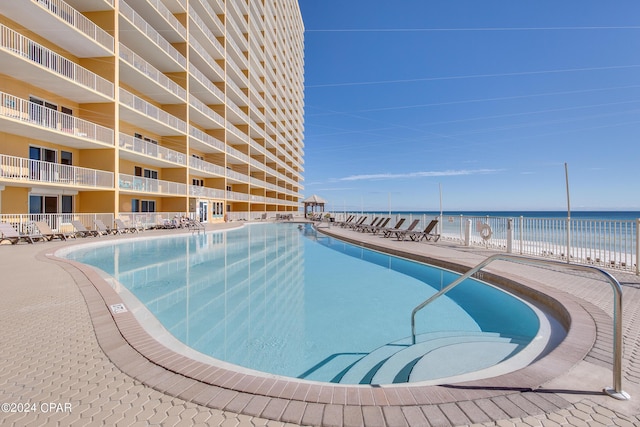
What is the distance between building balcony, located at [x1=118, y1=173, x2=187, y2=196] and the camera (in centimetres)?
1642

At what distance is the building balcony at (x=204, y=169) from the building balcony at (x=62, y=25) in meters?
8.74

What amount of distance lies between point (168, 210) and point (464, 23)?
22.6 metres

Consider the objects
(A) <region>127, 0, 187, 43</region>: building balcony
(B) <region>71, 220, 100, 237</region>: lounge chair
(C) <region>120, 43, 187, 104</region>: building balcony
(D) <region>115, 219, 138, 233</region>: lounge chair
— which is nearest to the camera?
(B) <region>71, 220, 100, 237</region>: lounge chair

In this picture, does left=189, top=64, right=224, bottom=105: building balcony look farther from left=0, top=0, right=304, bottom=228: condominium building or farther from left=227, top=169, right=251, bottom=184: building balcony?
left=227, top=169, right=251, bottom=184: building balcony

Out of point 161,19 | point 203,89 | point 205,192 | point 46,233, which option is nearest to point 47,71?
point 46,233

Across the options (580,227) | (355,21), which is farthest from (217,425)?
(355,21)

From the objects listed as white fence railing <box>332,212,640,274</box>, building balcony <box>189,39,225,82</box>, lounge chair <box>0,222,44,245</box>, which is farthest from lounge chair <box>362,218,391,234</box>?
building balcony <box>189,39,225,82</box>

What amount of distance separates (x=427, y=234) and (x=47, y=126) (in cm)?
1646

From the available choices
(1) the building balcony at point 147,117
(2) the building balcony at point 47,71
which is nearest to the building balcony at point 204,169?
(1) the building balcony at point 147,117

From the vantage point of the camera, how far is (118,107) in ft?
51.0

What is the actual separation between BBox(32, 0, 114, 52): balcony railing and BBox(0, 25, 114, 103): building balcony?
160cm

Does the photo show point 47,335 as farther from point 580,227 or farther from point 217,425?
point 580,227

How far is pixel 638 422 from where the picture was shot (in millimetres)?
1768

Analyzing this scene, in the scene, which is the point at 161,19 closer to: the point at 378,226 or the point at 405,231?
the point at 378,226
